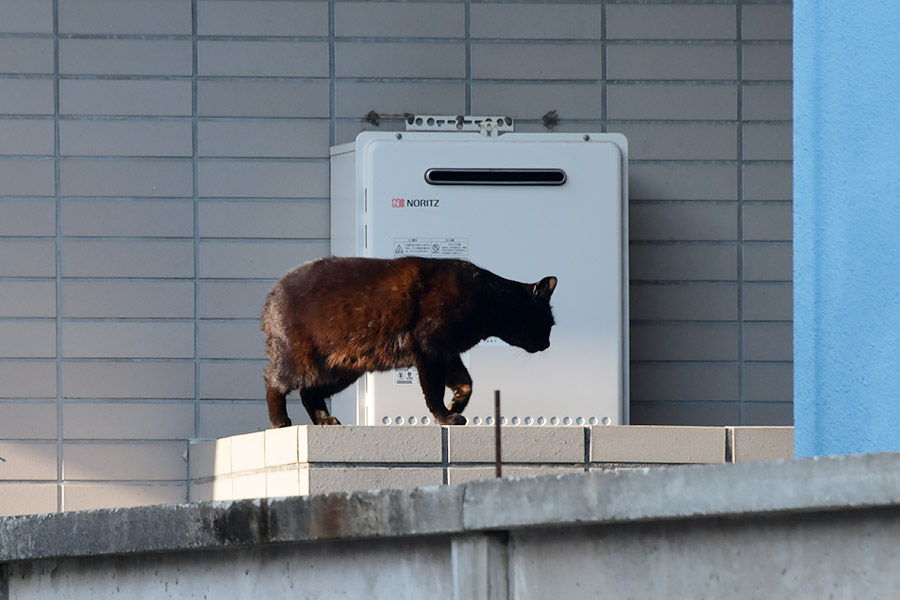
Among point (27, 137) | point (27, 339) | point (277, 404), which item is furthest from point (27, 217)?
point (277, 404)

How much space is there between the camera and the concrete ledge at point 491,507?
140cm

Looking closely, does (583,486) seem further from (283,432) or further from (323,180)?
(323,180)

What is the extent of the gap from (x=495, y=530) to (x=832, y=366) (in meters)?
0.82

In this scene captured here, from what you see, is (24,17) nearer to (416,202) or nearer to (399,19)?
(399,19)

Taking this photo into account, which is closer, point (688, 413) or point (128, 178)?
point (128, 178)

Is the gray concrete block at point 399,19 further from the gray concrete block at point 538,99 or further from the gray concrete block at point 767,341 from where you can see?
the gray concrete block at point 767,341

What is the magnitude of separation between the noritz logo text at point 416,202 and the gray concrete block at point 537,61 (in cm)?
69

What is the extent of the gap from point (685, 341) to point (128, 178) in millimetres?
2025

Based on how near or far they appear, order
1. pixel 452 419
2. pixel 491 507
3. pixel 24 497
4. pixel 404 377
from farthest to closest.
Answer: pixel 24 497
pixel 404 377
pixel 452 419
pixel 491 507

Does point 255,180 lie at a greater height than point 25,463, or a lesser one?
greater

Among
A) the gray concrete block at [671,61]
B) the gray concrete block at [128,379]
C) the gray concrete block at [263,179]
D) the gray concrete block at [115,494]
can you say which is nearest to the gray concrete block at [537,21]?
the gray concrete block at [671,61]

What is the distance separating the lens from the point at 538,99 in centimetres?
453

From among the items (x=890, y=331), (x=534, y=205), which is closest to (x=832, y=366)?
(x=890, y=331)

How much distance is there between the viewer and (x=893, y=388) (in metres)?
1.93
